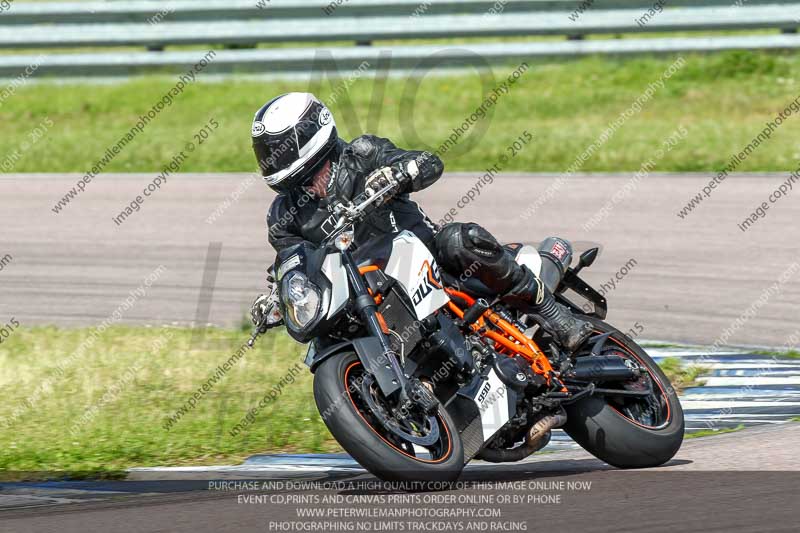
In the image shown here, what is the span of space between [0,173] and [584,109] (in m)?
7.05

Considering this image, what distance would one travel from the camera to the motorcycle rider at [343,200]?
19.4 feet

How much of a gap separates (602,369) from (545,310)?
403 mm

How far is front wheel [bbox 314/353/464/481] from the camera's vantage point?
5.21 meters

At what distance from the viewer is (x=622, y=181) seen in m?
13.8

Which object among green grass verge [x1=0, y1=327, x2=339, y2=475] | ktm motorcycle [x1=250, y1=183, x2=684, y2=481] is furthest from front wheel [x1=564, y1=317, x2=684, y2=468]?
green grass verge [x1=0, y1=327, x2=339, y2=475]

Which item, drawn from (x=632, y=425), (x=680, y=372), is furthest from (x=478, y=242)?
(x=680, y=372)

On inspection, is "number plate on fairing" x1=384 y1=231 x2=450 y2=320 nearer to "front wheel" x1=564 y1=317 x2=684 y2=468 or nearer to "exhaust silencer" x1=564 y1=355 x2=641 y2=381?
"exhaust silencer" x1=564 y1=355 x2=641 y2=381

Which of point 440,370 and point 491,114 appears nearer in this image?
point 440,370

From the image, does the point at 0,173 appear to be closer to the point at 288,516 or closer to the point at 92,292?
the point at 92,292

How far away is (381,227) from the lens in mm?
6043

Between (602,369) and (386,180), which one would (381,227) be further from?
(602,369)

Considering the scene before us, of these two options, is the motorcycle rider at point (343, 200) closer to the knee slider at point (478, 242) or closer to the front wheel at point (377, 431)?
the knee slider at point (478, 242)

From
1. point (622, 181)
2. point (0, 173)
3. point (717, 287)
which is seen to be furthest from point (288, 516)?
point (0, 173)

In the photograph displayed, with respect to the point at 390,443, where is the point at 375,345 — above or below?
above
